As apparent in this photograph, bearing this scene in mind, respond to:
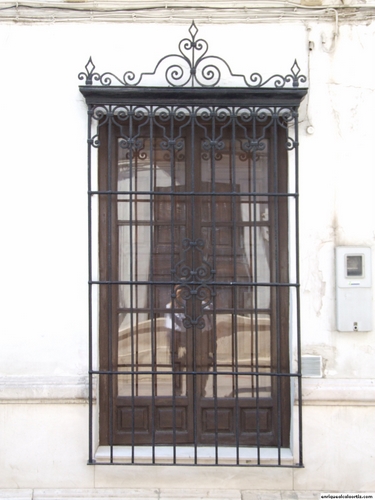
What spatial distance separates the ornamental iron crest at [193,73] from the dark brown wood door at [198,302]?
414mm

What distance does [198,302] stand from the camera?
390 centimetres

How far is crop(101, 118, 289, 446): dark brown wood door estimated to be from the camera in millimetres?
3932

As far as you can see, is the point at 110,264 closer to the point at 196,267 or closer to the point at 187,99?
the point at 196,267

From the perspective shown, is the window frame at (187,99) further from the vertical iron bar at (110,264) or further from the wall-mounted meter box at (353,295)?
the wall-mounted meter box at (353,295)

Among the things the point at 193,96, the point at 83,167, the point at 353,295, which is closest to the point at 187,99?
the point at 193,96

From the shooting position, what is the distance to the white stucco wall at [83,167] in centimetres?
382

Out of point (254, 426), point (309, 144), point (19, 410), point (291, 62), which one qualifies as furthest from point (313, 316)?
point (19, 410)

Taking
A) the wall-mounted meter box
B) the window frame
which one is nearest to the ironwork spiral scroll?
the window frame

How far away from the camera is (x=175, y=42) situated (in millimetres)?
3842

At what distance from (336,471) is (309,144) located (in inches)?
95.7

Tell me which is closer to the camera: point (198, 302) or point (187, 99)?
point (187, 99)

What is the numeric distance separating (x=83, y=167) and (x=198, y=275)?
1.18m

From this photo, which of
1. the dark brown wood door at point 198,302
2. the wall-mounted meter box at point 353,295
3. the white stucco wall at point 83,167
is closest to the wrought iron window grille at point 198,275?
the dark brown wood door at point 198,302

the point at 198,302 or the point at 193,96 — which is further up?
the point at 193,96
